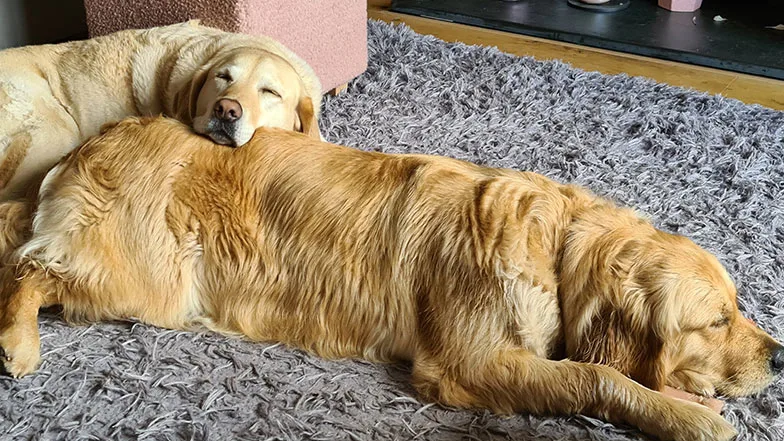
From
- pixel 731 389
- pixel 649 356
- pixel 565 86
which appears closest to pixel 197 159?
pixel 649 356

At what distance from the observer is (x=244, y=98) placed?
2168 mm

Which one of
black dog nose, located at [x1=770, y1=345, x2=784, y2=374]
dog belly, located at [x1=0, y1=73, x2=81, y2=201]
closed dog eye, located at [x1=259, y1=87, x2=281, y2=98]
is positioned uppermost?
closed dog eye, located at [x1=259, y1=87, x2=281, y2=98]

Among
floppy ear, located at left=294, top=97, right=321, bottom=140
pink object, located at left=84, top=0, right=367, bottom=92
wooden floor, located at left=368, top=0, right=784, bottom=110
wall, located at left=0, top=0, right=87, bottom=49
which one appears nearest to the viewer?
floppy ear, located at left=294, top=97, right=321, bottom=140

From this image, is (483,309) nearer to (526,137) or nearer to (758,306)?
(758,306)

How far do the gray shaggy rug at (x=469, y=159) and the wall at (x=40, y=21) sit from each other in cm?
141

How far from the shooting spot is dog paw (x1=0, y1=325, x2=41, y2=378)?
5.54 feet

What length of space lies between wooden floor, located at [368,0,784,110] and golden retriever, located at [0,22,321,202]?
181 centimetres

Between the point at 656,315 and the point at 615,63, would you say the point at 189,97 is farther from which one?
the point at 615,63

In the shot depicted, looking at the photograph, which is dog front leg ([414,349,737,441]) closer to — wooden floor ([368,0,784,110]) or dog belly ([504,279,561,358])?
dog belly ([504,279,561,358])

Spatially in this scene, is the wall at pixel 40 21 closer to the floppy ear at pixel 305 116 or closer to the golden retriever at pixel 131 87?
the golden retriever at pixel 131 87

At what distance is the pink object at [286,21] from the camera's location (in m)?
2.75

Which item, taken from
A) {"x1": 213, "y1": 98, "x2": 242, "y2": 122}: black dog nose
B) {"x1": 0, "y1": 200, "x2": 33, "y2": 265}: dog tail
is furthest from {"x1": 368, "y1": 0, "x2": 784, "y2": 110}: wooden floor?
{"x1": 0, "y1": 200, "x2": 33, "y2": 265}: dog tail

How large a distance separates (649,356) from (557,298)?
0.22 meters

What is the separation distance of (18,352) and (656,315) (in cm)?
136
